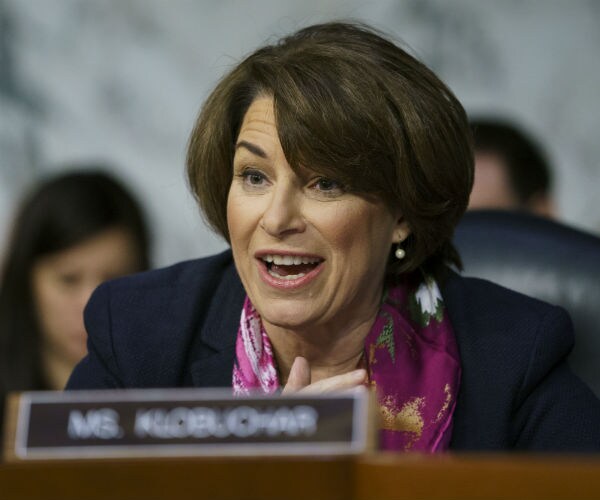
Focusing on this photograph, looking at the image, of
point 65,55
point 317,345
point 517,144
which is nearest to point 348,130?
point 317,345

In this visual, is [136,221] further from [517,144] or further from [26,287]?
[517,144]

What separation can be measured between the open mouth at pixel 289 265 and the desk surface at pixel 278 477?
2.62 feet

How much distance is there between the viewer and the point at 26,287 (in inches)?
109

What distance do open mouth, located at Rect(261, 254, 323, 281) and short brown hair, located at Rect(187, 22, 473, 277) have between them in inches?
5.0

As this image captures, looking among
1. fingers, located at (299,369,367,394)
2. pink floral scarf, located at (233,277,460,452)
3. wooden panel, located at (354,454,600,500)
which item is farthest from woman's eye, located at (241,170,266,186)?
wooden panel, located at (354,454,600,500)

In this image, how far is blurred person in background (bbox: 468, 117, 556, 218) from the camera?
3322 millimetres

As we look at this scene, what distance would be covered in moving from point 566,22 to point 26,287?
171cm

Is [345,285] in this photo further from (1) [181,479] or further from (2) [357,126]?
(1) [181,479]

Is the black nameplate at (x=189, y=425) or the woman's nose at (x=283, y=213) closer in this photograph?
the black nameplate at (x=189, y=425)

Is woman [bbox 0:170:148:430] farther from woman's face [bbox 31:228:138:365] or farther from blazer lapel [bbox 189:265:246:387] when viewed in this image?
blazer lapel [bbox 189:265:246:387]

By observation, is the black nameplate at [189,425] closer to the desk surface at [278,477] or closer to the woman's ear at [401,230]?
the desk surface at [278,477]

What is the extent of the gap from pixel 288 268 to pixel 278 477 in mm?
854

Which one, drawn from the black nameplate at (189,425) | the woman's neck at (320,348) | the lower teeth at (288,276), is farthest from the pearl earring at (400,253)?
the black nameplate at (189,425)

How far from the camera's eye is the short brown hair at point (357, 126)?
175 centimetres
